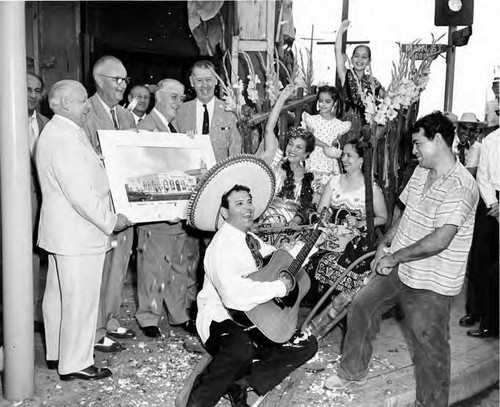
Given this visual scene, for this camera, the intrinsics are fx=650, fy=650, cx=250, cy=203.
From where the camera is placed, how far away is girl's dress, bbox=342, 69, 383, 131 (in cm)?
532

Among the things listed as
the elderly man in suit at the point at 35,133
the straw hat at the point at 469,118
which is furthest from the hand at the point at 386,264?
the straw hat at the point at 469,118

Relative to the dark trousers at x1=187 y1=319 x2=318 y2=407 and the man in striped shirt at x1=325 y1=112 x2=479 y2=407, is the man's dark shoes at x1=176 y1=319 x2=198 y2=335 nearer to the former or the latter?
the dark trousers at x1=187 y1=319 x2=318 y2=407

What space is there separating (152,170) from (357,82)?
76.6 inches

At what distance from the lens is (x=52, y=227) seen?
12.2 ft

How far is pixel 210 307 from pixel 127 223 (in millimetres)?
839

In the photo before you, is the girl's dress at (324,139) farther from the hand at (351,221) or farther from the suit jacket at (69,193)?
the suit jacket at (69,193)

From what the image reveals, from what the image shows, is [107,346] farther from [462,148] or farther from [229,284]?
[462,148]

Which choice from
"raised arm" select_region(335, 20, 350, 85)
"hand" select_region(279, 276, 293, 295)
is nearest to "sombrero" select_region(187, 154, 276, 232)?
"hand" select_region(279, 276, 293, 295)

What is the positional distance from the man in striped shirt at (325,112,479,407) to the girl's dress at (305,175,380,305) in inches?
39.1

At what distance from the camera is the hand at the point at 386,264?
354cm

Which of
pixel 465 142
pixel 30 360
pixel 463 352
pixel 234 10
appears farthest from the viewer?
pixel 234 10

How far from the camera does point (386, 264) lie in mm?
3553

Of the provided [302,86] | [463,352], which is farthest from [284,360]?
[302,86]

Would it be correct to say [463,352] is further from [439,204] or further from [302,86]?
[302,86]
